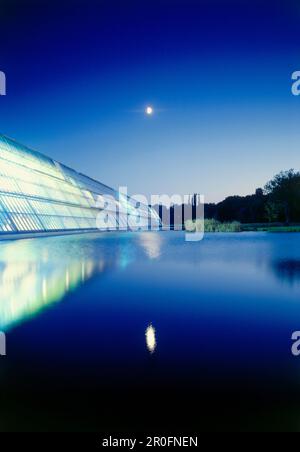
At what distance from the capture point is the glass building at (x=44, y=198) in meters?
28.2

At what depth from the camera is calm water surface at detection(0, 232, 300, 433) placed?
2871 millimetres

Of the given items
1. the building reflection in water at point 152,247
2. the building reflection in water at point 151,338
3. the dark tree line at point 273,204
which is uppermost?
the dark tree line at point 273,204

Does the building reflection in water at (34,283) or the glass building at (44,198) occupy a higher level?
the glass building at (44,198)

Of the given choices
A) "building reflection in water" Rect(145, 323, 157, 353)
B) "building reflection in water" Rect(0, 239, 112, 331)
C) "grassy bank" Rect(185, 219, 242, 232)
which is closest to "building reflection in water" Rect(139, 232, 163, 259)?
"building reflection in water" Rect(0, 239, 112, 331)

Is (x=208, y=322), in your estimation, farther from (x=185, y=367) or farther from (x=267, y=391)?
(x=267, y=391)

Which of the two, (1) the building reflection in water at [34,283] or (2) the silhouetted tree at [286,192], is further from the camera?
(2) the silhouetted tree at [286,192]

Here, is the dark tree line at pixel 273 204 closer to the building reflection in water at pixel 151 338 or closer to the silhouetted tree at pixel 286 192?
the silhouetted tree at pixel 286 192

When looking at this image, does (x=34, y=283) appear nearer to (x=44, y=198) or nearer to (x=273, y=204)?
(x=44, y=198)

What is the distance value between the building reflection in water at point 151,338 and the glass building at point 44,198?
77.1 feet

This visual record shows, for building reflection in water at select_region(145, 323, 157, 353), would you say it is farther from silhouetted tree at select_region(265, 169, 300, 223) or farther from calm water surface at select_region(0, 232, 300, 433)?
silhouetted tree at select_region(265, 169, 300, 223)

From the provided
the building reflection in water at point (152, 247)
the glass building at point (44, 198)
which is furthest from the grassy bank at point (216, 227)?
the glass building at point (44, 198)

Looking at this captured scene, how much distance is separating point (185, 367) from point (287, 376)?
105 centimetres

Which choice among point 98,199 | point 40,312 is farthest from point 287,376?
point 98,199

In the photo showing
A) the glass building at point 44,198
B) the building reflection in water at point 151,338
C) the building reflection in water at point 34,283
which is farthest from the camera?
the glass building at point 44,198
